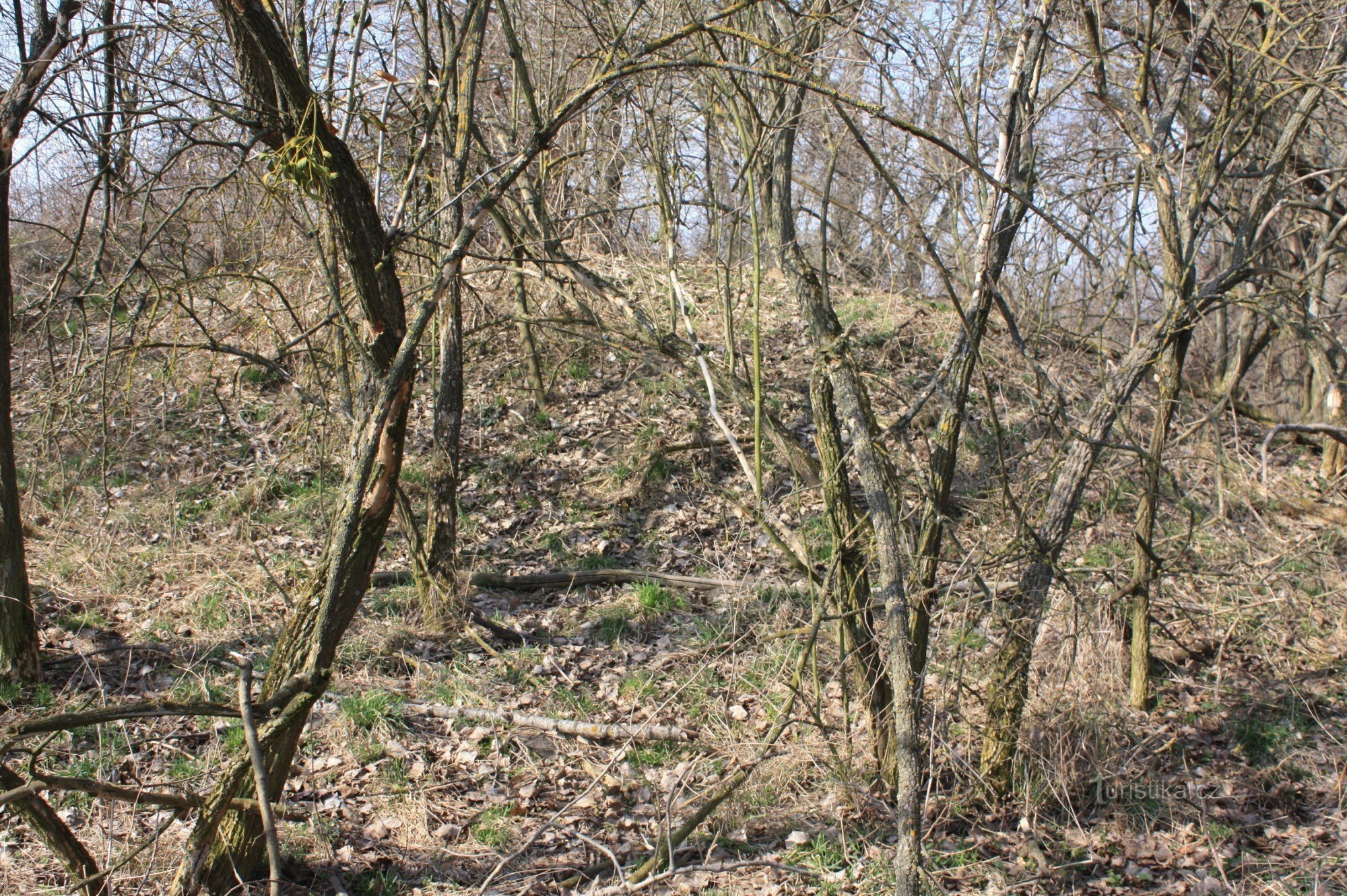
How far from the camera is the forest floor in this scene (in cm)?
444

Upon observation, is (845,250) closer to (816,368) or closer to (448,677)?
(816,368)

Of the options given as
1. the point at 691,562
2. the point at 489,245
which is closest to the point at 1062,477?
the point at 691,562

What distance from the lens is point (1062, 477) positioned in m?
4.81

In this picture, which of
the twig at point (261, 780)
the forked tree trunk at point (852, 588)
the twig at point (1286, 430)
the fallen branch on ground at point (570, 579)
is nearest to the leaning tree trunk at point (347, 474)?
the twig at point (261, 780)

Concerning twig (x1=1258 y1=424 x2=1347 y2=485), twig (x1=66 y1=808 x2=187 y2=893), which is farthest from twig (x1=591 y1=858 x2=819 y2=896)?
twig (x1=1258 y1=424 x2=1347 y2=485)

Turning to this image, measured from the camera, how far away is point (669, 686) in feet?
19.5

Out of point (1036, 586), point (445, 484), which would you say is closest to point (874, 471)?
point (1036, 586)

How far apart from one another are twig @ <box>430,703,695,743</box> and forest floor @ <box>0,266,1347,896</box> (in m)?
0.05

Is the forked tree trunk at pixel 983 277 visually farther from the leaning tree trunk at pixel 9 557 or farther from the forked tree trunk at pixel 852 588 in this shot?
the leaning tree trunk at pixel 9 557

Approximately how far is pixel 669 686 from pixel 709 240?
2805mm

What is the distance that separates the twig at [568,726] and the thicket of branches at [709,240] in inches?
25.6

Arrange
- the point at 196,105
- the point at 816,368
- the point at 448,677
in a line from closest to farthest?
the point at 816,368 → the point at 196,105 → the point at 448,677

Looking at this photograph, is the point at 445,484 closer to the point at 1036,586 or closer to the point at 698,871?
the point at 698,871

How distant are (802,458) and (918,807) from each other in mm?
2000
